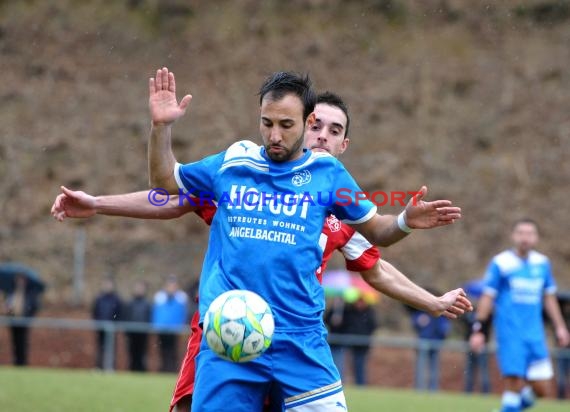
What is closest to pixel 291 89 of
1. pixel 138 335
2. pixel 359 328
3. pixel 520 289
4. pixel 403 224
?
pixel 403 224

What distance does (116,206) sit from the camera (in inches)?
199

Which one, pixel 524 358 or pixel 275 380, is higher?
pixel 524 358

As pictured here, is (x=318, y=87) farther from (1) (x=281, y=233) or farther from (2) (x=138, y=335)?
(1) (x=281, y=233)

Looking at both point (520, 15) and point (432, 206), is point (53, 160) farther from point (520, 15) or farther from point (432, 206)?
point (432, 206)

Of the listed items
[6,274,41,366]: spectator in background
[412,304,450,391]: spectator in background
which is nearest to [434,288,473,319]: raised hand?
[412,304,450,391]: spectator in background

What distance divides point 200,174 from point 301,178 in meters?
0.49

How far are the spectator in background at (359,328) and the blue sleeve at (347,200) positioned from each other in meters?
13.2

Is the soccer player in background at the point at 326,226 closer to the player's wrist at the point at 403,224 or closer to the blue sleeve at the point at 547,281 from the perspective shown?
the player's wrist at the point at 403,224

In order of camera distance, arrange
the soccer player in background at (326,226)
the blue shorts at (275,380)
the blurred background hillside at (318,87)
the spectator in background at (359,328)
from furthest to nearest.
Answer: the blurred background hillside at (318,87), the spectator in background at (359,328), the soccer player in background at (326,226), the blue shorts at (275,380)

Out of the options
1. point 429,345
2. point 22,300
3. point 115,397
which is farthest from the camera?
point 22,300

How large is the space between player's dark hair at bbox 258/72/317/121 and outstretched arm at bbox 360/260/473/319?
3.97 feet

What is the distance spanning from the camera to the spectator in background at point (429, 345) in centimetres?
1744

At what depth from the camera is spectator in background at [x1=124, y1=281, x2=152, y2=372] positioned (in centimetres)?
1862

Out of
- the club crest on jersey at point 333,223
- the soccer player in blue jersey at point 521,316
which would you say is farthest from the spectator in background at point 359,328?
the club crest on jersey at point 333,223
